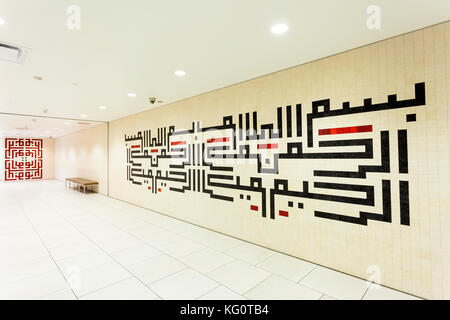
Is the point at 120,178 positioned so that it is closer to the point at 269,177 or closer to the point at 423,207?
the point at 269,177

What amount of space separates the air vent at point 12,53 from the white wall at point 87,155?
5.62m

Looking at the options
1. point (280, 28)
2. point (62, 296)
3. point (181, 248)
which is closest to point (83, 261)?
point (62, 296)

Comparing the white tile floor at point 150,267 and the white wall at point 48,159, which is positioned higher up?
the white wall at point 48,159

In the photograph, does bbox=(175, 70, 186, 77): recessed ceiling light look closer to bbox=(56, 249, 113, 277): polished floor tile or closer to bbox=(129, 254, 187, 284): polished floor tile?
bbox=(129, 254, 187, 284): polished floor tile

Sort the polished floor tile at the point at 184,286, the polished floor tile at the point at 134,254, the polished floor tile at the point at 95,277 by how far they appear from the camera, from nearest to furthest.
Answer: the polished floor tile at the point at 184,286 < the polished floor tile at the point at 95,277 < the polished floor tile at the point at 134,254

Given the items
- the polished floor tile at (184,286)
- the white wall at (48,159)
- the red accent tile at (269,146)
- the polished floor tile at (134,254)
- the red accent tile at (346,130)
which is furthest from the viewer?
the white wall at (48,159)

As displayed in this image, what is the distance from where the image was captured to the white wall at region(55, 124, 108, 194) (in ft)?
28.4

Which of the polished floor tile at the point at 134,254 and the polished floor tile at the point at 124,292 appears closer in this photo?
the polished floor tile at the point at 124,292

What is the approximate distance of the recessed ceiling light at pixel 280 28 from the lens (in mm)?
2330

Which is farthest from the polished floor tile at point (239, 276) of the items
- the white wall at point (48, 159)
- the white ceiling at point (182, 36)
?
the white wall at point (48, 159)

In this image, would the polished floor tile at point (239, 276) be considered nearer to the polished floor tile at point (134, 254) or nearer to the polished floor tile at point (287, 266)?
the polished floor tile at point (287, 266)

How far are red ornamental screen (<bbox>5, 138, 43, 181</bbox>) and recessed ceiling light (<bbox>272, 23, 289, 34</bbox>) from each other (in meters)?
17.8

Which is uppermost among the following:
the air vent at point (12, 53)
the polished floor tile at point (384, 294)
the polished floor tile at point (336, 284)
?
the air vent at point (12, 53)

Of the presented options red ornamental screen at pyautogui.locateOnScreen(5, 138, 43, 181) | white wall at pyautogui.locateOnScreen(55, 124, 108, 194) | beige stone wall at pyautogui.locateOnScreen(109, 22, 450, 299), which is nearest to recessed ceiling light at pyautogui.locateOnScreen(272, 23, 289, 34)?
beige stone wall at pyautogui.locateOnScreen(109, 22, 450, 299)
